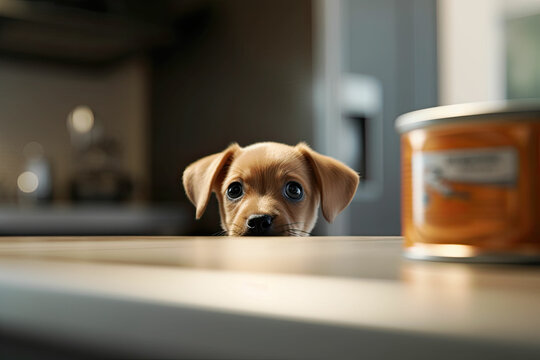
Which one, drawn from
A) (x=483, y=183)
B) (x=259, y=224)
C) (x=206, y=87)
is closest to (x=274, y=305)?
(x=483, y=183)

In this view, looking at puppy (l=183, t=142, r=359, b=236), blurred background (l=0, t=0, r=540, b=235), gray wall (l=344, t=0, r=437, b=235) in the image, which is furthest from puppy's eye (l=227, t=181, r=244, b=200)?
gray wall (l=344, t=0, r=437, b=235)

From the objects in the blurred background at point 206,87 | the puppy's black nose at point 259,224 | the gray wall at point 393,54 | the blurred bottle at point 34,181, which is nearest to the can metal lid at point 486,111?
the puppy's black nose at point 259,224

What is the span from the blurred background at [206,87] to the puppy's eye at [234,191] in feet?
3.60

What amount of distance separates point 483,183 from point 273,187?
0.98 feet

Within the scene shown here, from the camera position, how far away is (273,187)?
1.80 feet

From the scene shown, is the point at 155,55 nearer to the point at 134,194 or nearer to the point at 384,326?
A: the point at 134,194

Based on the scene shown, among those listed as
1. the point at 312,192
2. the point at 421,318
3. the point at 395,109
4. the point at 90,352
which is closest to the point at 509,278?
the point at 421,318

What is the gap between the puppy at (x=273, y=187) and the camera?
1.75 ft

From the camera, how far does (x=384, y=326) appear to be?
177mm

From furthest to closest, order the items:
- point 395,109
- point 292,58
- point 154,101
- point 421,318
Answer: point 154,101, point 395,109, point 292,58, point 421,318

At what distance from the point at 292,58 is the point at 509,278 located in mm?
1623

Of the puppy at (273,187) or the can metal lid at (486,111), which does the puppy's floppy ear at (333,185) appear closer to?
the puppy at (273,187)

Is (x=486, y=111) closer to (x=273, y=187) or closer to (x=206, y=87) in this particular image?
(x=273, y=187)

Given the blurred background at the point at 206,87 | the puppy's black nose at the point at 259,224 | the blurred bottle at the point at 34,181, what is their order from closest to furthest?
the puppy's black nose at the point at 259,224 → the blurred background at the point at 206,87 → the blurred bottle at the point at 34,181
